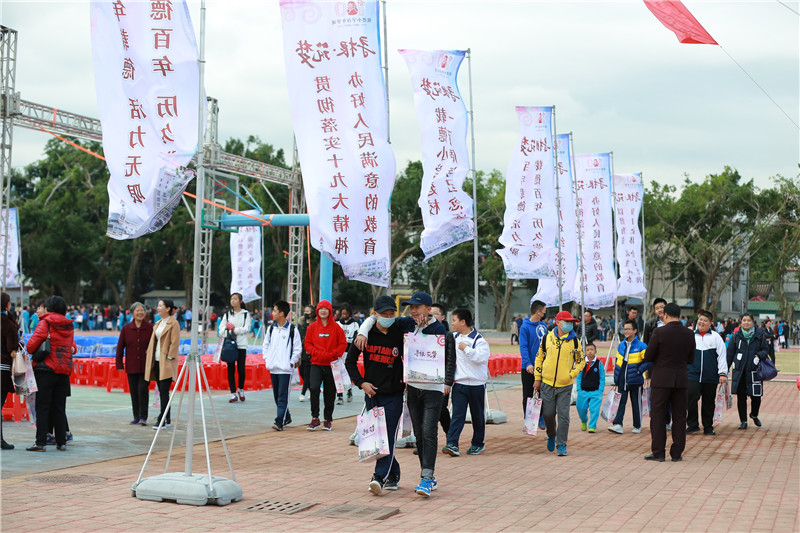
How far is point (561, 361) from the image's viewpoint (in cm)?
1067

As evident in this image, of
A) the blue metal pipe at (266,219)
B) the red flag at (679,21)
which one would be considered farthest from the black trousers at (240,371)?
the red flag at (679,21)

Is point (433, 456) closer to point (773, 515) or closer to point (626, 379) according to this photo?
point (773, 515)

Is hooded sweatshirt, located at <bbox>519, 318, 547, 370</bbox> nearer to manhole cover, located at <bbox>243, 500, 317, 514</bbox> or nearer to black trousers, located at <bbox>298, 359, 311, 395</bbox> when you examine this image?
black trousers, located at <bbox>298, 359, 311, 395</bbox>

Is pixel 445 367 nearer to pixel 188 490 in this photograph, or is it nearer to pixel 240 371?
pixel 188 490

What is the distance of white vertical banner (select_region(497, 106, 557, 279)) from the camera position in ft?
52.7

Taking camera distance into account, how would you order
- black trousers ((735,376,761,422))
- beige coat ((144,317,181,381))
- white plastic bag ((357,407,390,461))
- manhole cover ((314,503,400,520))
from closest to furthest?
manhole cover ((314,503,400,520)) < white plastic bag ((357,407,390,461)) < beige coat ((144,317,181,381)) < black trousers ((735,376,761,422))

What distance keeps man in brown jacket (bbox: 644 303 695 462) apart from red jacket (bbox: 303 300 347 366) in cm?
440

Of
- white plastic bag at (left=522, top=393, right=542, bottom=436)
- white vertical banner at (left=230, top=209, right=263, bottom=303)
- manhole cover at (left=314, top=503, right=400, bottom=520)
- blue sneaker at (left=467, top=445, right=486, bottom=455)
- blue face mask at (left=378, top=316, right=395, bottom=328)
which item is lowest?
blue sneaker at (left=467, top=445, right=486, bottom=455)

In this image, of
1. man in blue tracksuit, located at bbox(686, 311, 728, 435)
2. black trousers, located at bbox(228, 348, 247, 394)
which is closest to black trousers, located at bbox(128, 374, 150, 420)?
black trousers, located at bbox(228, 348, 247, 394)

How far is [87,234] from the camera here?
192 ft

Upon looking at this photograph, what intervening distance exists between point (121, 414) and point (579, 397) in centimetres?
700

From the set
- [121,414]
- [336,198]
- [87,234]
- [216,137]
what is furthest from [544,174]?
[87,234]

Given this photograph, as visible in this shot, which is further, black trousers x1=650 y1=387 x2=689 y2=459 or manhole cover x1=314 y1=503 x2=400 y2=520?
black trousers x1=650 y1=387 x2=689 y2=459

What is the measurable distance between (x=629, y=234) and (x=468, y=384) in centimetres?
1586
